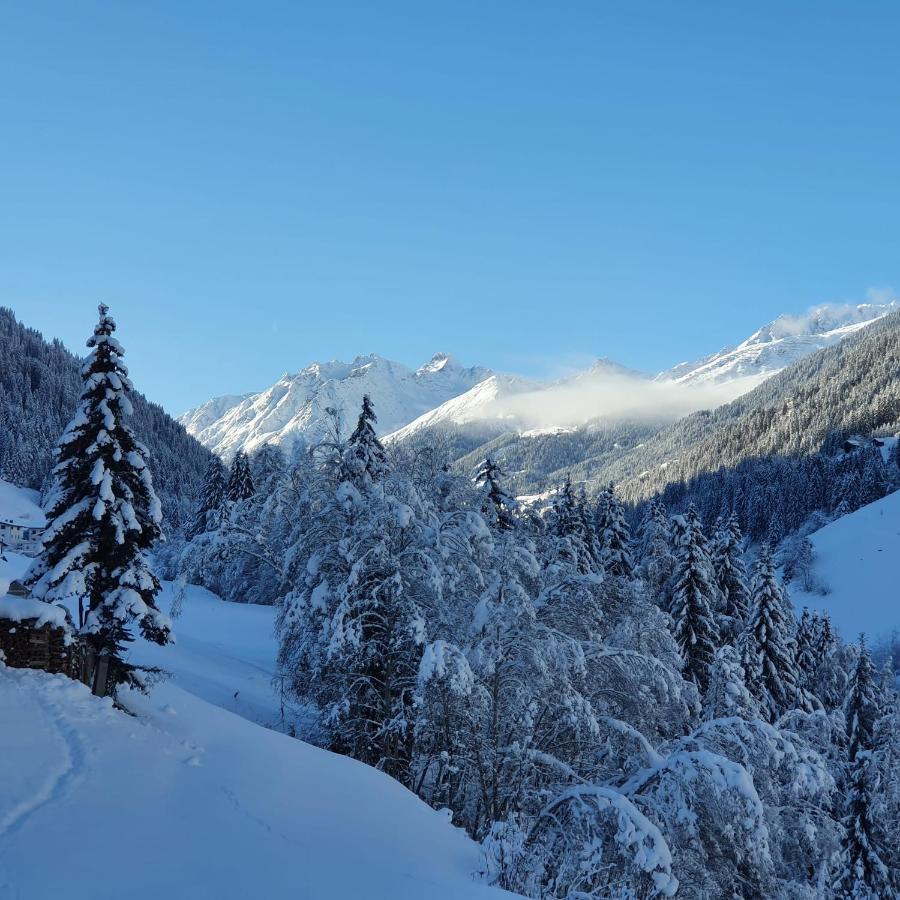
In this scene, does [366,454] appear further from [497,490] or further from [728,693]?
[497,490]

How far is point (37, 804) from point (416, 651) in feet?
30.2

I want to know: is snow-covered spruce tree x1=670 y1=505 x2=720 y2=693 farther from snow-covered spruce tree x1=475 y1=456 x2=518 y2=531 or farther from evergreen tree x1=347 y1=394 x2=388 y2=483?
evergreen tree x1=347 y1=394 x2=388 y2=483

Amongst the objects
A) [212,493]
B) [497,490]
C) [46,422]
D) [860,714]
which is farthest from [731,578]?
[46,422]

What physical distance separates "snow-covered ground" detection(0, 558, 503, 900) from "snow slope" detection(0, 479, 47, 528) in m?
93.7

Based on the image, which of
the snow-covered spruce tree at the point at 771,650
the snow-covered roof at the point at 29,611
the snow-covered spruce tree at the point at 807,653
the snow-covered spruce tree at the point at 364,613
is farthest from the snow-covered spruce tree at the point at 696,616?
the snow-covered roof at the point at 29,611

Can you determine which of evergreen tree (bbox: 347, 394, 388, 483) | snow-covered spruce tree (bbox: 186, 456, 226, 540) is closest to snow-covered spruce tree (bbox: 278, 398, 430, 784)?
evergreen tree (bbox: 347, 394, 388, 483)

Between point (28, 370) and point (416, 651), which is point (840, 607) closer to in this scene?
point (416, 651)

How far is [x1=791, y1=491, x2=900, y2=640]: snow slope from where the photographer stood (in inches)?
3322

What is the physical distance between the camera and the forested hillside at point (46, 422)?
114 meters

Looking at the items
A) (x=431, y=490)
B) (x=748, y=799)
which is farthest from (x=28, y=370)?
(x=748, y=799)

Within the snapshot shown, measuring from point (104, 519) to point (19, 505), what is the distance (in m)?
104

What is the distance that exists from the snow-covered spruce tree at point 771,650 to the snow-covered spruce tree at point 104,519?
27.4 metres

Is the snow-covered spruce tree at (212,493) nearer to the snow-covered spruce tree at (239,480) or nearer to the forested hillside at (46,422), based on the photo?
the snow-covered spruce tree at (239,480)

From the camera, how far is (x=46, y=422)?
12531 centimetres
